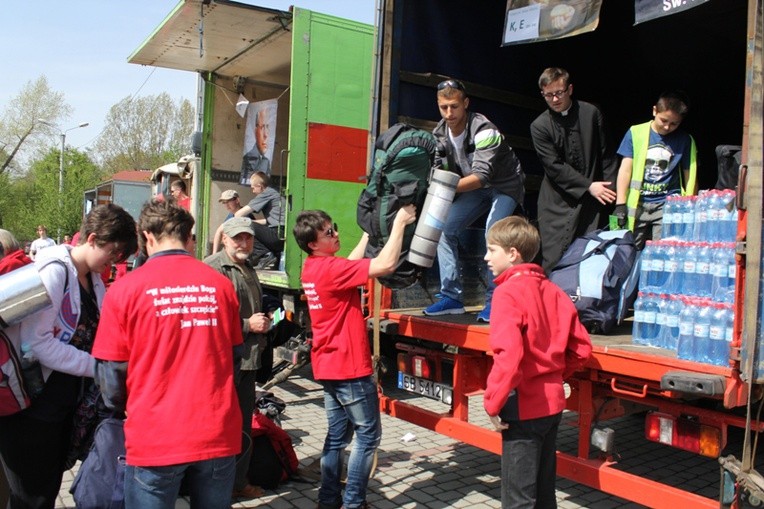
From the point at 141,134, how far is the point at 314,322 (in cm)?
4804

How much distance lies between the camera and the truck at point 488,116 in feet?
9.36

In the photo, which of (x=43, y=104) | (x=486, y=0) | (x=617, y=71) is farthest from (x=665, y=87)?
(x=43, y=104)

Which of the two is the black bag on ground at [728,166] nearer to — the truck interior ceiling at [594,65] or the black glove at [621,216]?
the black glove at [621,216]

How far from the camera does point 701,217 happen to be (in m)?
3.22

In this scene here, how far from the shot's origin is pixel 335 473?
370cm

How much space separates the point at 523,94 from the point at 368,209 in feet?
9.08

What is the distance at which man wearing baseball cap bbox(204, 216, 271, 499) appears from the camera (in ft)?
12.3

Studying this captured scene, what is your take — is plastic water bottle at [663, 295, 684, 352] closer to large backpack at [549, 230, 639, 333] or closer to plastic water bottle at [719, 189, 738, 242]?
plastic water bottle at [719, 189, 738, 242]

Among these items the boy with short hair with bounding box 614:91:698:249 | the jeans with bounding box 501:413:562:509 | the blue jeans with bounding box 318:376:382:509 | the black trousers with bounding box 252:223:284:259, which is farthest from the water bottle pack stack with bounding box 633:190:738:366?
the black trousers with bounding box 252:223:284:259

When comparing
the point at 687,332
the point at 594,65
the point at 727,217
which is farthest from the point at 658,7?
the point at 594,65

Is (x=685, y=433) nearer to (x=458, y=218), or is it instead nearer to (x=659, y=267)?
(x=659, y=267)

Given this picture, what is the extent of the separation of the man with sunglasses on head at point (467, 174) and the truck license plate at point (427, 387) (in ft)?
1.45

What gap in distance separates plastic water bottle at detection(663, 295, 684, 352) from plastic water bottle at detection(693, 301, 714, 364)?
156 millimetres

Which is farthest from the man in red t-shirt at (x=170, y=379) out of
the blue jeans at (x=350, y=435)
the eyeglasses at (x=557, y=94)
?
the eyeglasses at (x=557, y=94)
